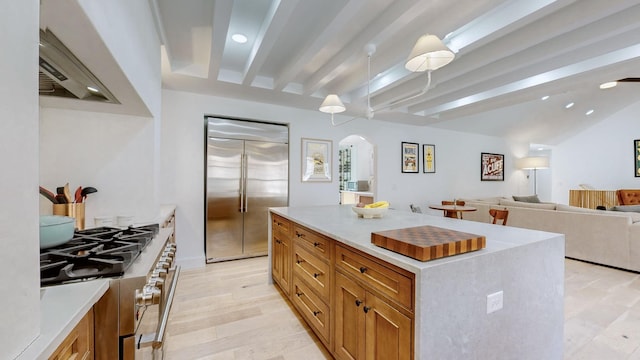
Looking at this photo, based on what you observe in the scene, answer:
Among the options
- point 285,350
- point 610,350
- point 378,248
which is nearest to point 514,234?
point 378,248

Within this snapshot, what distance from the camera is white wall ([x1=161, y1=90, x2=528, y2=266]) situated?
356 centimetres

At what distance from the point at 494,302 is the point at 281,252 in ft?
6.14

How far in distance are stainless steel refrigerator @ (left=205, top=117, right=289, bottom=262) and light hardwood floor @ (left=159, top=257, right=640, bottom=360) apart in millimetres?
639

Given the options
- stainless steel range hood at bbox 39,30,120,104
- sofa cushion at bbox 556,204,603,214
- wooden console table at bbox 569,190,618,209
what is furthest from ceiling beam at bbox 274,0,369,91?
wooden console table at bbox 569,190,618,209

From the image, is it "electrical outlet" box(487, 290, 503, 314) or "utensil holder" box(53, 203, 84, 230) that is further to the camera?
"utensil holder" box(53, 203, 84, 230)

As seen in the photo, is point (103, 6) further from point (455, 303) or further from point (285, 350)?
point (285, 350)

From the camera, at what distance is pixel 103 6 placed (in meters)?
1.13

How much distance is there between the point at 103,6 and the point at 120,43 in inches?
9.2

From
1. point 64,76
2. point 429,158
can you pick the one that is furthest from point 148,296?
point 429,158

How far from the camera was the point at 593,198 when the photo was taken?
7176 mm

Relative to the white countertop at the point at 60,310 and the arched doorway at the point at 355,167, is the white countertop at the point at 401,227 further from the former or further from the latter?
the arched doorway at the point at 355,167

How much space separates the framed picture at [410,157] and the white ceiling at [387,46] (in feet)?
3.56

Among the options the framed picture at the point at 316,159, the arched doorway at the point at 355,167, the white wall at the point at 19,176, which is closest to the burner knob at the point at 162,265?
the white wall at the point at 19,176

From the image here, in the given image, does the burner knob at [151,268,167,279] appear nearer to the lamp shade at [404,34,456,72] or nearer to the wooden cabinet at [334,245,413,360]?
the wooden cabinet at [334,245,413,360]
